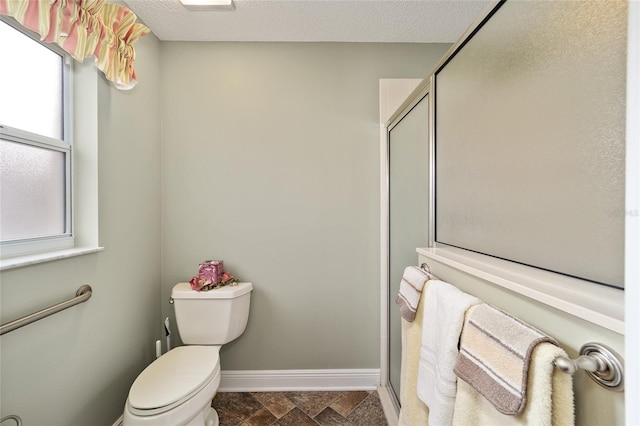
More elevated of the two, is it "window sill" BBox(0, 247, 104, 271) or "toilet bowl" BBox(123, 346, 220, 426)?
"window sill" BBox(0, 247, 104, 271)

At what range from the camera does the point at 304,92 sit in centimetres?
163

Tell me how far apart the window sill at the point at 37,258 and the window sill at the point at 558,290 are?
144 cm

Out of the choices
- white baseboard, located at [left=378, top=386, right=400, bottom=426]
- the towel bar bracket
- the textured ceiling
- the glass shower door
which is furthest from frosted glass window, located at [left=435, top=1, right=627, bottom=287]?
white baseboard, located at [left=378, top=386, right=400, bottom=426]

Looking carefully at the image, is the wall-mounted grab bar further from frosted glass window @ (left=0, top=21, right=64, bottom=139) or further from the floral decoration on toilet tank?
frosted glass window @ (left=0, top=21, right=64, bottom=139)

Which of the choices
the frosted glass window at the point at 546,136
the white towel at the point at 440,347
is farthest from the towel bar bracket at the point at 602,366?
the white towel at the point at 440,347

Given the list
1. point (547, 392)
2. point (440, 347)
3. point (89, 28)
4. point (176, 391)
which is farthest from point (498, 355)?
point (89, 28)

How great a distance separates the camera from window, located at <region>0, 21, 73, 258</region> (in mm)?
888

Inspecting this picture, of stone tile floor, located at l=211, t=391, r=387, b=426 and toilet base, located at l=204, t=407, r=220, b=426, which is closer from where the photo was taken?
toilet base, located at l=204, t=407, r=220, b=426

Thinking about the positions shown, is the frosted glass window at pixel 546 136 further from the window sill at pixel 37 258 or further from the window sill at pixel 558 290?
the window sill at pixel 37 258

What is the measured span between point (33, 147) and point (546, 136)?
174cm

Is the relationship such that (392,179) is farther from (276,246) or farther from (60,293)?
(60,293)

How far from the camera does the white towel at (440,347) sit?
0.62m

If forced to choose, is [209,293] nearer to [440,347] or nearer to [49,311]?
[49,311]

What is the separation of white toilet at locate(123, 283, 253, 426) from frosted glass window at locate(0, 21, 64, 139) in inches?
40.2
